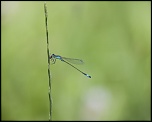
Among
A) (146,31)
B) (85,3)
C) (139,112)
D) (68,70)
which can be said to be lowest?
(139,112)

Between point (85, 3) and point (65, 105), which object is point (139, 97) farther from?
point (85, 3)

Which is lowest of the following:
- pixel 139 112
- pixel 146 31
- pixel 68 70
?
pixel 139 112

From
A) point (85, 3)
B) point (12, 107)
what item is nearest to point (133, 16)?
point (85, 3)

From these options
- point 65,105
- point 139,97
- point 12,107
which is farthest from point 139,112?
point 12,107

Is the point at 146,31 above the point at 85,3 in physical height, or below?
below

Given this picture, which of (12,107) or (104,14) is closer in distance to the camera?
(12,107)

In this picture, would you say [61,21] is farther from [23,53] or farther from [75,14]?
[23,53]
